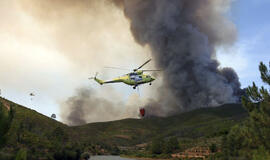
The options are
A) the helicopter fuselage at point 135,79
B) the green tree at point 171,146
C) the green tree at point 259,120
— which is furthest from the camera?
the green tree at point 171,146

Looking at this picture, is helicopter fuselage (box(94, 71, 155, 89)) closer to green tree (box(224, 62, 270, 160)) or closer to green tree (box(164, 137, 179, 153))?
green tree (box(224, 62, 270, 160))

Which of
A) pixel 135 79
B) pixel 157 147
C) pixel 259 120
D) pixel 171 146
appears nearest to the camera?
pixel 259 120

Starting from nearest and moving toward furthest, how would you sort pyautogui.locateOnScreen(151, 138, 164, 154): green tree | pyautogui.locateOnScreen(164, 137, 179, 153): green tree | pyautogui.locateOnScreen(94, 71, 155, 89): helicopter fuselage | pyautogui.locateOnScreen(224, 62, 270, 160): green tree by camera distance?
pyautogui.locateOnScreen(224, 62, 270, 160): green tree < pyautogui.locateOnScreen(94, 71, 155, 89): helicopter fuselage < pyautogui.locateOnScreen(164, 137, 179, 153): green tree < pyautogui.locateOnScreen(151, 138, 164, 154): green tree

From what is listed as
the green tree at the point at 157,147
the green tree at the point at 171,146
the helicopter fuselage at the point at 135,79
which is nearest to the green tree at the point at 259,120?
the helicopter fuselage at the point at 135,79

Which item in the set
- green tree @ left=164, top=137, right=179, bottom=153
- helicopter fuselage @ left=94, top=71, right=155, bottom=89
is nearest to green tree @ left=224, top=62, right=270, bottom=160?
helicopter fuselage @ left=94, top=71, right=155, bottom=89

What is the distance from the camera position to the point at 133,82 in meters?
61.4

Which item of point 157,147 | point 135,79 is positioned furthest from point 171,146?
point 135,79

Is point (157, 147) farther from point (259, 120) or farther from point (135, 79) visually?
point (259, 120)

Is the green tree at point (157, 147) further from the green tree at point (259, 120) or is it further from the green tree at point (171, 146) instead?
the green tree at point (259, 120)

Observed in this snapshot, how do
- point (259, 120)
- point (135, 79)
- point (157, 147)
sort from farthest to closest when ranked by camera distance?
point (157, 147), point (135, 79), point (259, 120)

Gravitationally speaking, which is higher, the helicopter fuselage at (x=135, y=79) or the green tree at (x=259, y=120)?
the helicopter fuselage at (x=135, y=79)

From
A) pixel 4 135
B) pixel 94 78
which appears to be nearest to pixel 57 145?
pixel 94 78

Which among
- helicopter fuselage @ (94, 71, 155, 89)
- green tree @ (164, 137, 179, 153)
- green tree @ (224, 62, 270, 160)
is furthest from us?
green tree @ (164, 137, 179, 153)

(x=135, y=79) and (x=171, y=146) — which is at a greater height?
(x=135, y=79)
